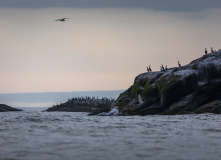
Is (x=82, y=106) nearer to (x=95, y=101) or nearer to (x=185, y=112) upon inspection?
(x=95, y=101)

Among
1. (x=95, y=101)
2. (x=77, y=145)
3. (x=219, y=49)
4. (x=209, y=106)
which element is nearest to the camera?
(x=77, y=145)

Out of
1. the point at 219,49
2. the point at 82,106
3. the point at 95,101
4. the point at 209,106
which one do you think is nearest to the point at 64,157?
the point at 209,106

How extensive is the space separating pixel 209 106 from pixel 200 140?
32.9m

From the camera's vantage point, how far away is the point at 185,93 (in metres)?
53.9

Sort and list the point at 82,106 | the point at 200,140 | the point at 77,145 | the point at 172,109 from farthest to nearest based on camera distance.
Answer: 1. the point at 82,106
2. the point at 172,109
3. the point at 200,140
4. the point at 77,145

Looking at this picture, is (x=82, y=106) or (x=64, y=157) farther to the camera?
(x=82, y=106)

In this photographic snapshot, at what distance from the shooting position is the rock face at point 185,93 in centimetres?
5062

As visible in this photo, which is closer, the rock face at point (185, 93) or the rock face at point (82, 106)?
the rock face at point (185, 93)

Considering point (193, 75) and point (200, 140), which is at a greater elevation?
point (193, 75)

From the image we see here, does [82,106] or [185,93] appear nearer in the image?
[185,93]

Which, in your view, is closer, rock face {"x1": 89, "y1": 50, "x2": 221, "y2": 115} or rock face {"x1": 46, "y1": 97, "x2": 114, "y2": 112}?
rock face {"x1": 89, "y1": 50, "x2": 221, "y2": 115}

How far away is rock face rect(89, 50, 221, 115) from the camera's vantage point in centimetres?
5062

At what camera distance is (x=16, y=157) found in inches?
458

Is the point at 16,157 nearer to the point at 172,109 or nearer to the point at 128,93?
the point at 172,109
